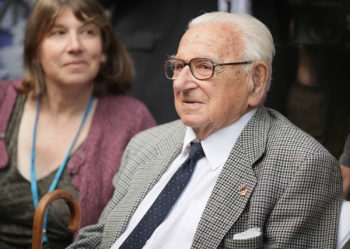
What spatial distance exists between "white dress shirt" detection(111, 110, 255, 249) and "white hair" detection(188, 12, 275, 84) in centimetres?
25

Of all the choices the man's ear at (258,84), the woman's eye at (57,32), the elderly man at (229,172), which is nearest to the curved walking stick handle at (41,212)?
the elderly man at (229,172)

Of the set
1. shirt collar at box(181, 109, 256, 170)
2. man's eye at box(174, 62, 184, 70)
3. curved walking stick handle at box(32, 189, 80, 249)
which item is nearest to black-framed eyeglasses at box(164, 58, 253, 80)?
man's eye at box(174, 62, 184, 70)

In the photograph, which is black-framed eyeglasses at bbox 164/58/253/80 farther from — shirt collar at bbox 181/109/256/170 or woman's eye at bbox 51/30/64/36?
woman's eye at bbox 51/30/64/36

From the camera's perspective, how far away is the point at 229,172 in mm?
2588

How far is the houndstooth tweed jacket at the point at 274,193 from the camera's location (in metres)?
2.42

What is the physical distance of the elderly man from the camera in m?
2.45

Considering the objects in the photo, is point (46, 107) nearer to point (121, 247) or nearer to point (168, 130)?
point (168, 130)

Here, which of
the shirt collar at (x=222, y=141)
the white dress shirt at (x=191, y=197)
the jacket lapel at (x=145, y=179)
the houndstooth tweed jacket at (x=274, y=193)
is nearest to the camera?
the houndstooth tweed jacket at (x=274, y=193)

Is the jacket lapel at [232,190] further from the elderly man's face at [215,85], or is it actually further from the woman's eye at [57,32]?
the woman's eye at [57,32]

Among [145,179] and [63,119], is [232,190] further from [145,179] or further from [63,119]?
[63,119]

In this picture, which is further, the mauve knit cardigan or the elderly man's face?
the mauve knit cardigan

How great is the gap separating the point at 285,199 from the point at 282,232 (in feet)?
0.39

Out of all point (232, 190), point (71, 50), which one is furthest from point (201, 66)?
point (71, 50)

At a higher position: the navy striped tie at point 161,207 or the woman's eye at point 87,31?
the woman's eye at point 87,31
